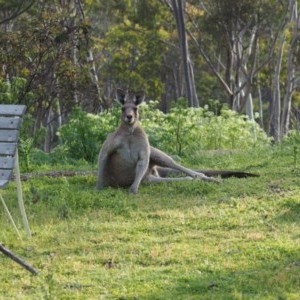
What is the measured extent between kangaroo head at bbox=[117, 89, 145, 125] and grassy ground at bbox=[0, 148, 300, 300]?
0.82 m

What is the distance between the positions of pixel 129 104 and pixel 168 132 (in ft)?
11.9

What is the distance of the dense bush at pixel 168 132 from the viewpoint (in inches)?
474

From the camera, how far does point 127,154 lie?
880 centimetres

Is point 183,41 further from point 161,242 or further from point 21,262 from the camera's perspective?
point 21,262

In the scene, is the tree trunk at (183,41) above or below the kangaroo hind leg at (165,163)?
above

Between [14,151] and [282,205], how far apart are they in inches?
106

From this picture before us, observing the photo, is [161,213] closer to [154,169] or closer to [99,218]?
[99,218]

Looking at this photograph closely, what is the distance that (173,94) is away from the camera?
128 ft

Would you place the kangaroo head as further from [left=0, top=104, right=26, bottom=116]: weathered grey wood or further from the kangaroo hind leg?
[left=0, top=104, right=26, bottom=116]: weathered grey wood

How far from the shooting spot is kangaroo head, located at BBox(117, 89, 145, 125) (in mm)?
A: 8742

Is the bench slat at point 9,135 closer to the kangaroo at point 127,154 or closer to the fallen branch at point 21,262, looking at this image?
the fallen branch at point 21,262

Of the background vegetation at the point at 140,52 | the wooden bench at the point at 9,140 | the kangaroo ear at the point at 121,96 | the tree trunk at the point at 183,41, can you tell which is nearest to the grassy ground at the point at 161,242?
the wooden bench at the point at 9,140

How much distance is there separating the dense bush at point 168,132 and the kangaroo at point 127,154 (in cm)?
308

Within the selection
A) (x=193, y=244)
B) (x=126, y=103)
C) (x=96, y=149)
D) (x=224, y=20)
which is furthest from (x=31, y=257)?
(x=224, y=20)
